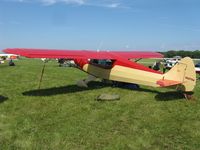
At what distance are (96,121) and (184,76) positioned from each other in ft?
16.7

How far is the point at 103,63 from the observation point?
17266 mm

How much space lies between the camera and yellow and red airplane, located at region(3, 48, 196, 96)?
13251mm

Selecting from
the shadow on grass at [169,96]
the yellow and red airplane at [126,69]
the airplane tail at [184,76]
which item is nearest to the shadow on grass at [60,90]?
the yellow and red airplane at [126,69]

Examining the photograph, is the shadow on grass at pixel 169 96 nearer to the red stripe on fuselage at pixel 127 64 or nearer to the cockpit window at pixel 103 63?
the red stripe on fuselage at pixel 127 64

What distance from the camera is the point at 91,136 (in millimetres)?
8406

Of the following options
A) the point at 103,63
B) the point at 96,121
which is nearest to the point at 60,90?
the point at 103,63

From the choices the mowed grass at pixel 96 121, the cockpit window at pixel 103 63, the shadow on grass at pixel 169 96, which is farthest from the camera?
the cockpit window at pixel 103 63

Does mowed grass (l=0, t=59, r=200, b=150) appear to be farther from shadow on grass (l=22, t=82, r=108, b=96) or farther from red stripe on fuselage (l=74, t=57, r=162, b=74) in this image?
red stripe on fuselage (l=74, t=57, r=162, b=74)

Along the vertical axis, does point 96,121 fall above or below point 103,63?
below

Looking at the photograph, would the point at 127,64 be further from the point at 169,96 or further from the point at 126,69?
the point at 169,96

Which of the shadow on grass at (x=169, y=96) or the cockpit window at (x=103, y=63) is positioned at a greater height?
the cockpit window at (x=103, y=63)

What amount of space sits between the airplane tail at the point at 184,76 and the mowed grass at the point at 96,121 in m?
0.59

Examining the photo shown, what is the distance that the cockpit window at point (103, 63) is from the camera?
16.9 m

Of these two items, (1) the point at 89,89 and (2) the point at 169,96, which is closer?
(2) the point at 169,96
